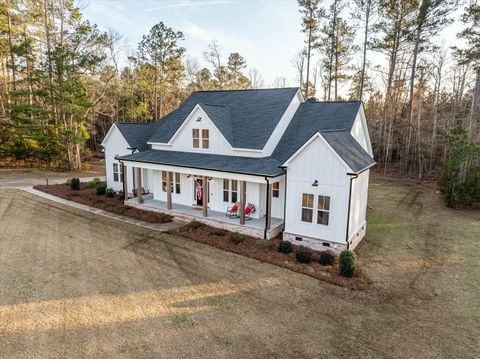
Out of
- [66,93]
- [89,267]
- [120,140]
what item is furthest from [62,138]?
[89,267]

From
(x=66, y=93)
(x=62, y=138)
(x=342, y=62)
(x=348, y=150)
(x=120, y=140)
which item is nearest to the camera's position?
(x=348, y=150)

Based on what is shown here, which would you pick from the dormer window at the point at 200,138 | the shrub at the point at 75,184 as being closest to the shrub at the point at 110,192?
the shrub at the point at 75,184

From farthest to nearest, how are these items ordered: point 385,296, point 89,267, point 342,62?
point 342,62 < point 89,267 < point 385,296

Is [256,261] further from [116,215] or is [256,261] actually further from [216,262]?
[116,215]

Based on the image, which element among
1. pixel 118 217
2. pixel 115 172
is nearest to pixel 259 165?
pixel 118 217

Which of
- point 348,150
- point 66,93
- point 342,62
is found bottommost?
point 348,150

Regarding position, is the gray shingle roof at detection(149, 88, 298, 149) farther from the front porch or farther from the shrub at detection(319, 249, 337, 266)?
the shrub at detection(319, 249, 337, 266)
